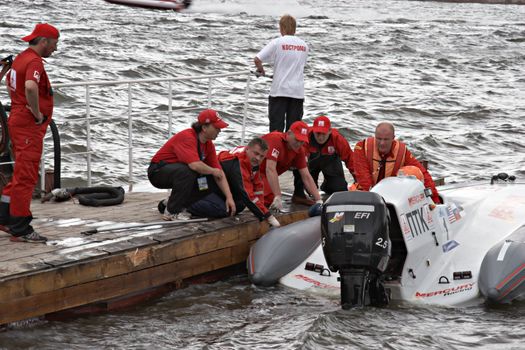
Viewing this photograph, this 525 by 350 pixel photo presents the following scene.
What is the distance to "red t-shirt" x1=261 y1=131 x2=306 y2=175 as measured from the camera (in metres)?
9.80

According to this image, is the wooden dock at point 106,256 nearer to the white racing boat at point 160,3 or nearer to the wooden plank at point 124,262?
the wooden plank at point 124,262

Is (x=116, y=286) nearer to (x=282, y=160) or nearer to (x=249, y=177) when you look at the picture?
(x=249, y=177)

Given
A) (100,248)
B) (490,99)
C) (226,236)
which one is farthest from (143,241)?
(490,99)

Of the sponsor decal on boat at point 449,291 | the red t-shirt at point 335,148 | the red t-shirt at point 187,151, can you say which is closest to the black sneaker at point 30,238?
the red t-shirt at point 187,151

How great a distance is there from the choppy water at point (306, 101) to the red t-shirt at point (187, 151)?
1144 mm

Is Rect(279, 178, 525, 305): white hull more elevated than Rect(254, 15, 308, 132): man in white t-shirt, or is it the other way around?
Rect(254, 15, 308, 132): man in white t-shirt

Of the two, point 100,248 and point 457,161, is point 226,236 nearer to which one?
point 100,248

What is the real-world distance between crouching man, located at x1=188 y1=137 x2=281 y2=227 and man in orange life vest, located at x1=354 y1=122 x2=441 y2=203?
94 cm

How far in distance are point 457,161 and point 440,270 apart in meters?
10.1

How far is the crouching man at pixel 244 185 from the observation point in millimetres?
9164

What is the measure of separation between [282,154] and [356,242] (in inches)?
106

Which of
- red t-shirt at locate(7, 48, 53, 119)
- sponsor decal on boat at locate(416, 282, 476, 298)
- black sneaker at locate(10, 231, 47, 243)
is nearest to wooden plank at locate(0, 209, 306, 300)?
black sneaker at locate(10, 231, 47, 243)

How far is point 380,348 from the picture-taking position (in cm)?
715

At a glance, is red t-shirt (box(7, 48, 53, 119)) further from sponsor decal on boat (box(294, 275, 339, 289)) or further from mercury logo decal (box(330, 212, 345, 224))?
sponsor decal on boat (box(294, 275, 339, 289))
